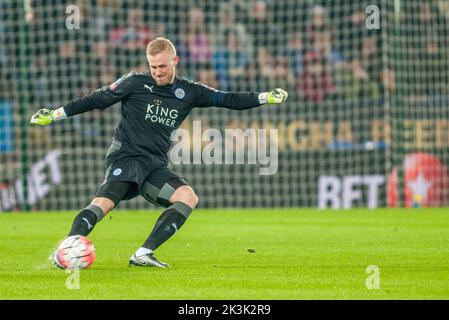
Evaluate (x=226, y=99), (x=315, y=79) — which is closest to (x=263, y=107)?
(x=315, y=79)

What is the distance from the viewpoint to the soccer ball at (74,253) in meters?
7.99

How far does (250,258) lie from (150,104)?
1643 mm

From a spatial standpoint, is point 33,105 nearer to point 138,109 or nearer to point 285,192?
point 285,192

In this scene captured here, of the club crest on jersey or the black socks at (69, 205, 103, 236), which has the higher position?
the club crest on jersey

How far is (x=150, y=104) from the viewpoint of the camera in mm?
9078

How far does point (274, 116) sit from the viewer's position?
18.3m

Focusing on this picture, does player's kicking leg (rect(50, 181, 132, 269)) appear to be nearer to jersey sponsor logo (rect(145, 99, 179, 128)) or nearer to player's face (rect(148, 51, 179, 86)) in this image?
jersey sponsor logo (rect(145, 99, 179, 128))

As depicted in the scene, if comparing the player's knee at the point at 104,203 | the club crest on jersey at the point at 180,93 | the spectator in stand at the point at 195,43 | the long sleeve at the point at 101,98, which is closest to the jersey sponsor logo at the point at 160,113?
the club crest on jersey at the point at 180,93

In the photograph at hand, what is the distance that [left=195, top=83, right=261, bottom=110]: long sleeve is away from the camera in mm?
9172

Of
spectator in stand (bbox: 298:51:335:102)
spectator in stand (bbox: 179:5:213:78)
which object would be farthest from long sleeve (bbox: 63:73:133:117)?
spectator in stand (bbox: 179:5:213:78)

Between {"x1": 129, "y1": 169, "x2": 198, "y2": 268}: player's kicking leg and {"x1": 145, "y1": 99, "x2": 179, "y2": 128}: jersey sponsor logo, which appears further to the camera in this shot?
{"x1": 145, "y1": 99, "x2": 179, "y2": 128}: jersey sponsor logo
